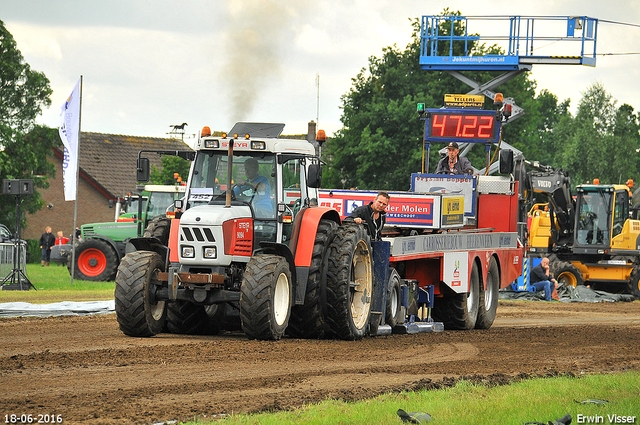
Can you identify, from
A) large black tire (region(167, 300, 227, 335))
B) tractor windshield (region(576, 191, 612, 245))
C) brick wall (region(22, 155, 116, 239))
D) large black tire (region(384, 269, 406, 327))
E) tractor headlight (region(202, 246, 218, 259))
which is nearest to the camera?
tractor headlight (region(202, 246, 218, 259))

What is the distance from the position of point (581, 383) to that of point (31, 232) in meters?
44.9

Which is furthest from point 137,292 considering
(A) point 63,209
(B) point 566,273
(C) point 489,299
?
(A) point 63,209

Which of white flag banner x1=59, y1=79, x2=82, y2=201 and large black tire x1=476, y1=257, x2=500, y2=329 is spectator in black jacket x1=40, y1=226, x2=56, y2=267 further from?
large black tire x1=476, y1=257, x2=500, y2=329

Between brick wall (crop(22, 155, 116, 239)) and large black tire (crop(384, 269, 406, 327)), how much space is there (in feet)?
127

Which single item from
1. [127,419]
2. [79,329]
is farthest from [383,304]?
[127,419]

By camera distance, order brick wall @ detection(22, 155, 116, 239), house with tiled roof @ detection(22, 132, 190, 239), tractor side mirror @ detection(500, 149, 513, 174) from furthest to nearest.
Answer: house with tiled roof @ detection(22, 132, 190, 239), brick wall @ detection(22, 155, 116, 239), tractor side mirror @ detection(500, 149, 513, 174)

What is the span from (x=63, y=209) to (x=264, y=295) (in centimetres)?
4208

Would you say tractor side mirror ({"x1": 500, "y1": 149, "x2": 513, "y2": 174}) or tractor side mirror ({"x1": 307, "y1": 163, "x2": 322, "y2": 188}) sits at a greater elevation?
tractor side mirror ({"x1": 500, "y1": 149, "x2": 513, "y2": 174})

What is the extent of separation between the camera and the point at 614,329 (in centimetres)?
1583

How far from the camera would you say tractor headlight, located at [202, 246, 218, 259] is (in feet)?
37.0

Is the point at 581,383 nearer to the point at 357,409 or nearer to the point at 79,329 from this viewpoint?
the point at 357,409

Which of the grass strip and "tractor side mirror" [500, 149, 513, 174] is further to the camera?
"tractor side mirror" [500, 149, 513, 174]

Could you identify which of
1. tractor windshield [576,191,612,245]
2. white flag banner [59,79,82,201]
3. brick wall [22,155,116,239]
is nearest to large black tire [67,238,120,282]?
white flag banner [59,79,82,201]

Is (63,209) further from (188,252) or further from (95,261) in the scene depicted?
(188,252)
